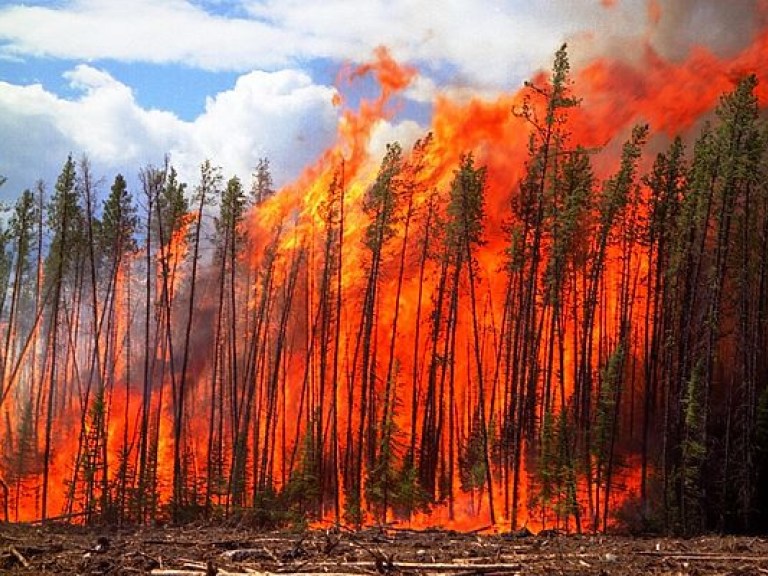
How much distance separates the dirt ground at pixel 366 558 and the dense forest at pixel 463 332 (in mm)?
9672

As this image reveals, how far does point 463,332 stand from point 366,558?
1987 cm

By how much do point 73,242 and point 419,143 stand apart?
1711 centimetres

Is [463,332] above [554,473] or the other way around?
above

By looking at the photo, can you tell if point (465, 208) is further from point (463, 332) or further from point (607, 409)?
point (607, 409)

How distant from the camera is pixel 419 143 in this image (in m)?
31.2

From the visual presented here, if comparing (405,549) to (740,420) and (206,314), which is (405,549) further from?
(206,314)

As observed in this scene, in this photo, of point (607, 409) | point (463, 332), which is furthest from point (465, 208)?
point (607, 409)

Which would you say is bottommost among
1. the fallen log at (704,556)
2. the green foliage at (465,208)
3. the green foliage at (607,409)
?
the fallen log at (704,556)

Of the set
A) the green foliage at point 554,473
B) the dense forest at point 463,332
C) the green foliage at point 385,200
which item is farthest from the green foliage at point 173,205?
the green foliage at point 554,473

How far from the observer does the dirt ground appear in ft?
37.1

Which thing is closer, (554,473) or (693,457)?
(693,457)

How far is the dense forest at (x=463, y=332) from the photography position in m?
26.0

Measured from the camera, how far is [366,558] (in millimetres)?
Result: 12758

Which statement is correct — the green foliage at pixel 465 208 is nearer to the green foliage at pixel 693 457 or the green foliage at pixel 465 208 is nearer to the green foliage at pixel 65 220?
the green foliage at pixel 693 457
